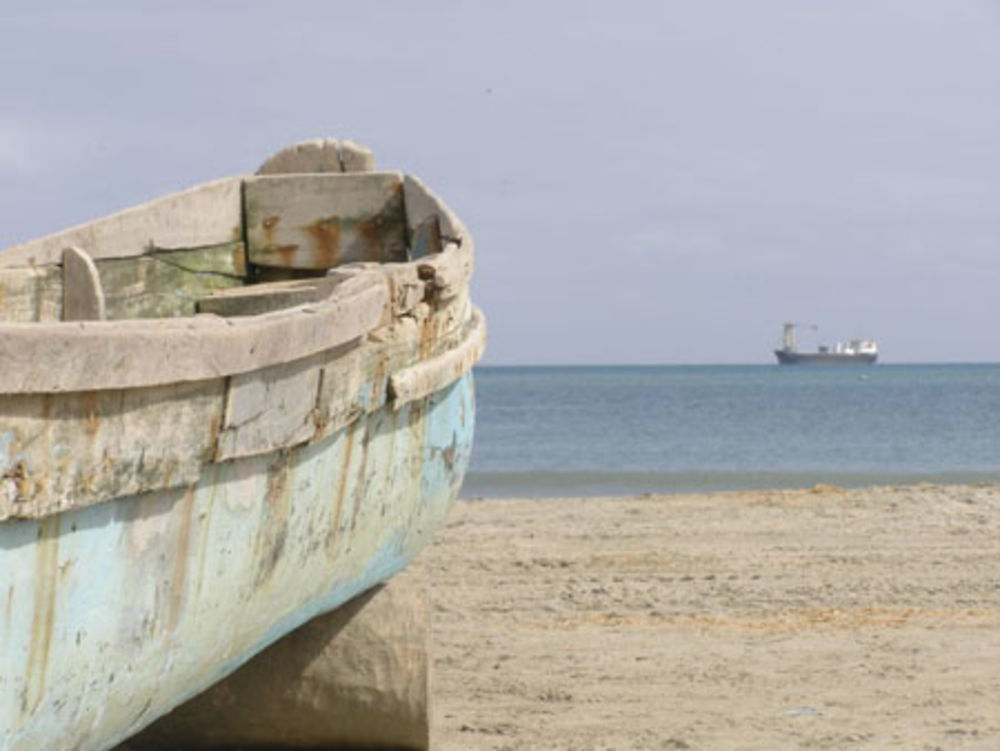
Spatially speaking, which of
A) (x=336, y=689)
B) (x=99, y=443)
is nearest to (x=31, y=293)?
(x=336, y=689)

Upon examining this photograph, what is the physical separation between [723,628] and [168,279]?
110 inches

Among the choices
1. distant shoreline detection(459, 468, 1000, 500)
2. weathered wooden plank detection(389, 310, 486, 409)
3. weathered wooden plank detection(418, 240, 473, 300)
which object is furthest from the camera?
distant shoreline detection(459, 468, 1000, 500)

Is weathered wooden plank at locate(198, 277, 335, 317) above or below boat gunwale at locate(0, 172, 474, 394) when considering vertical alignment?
below

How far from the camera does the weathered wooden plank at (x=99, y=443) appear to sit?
8.04ft

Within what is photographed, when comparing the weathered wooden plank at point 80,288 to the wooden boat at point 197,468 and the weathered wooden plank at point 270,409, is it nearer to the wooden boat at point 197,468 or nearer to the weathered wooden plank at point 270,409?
the wooden boat at point 197,468

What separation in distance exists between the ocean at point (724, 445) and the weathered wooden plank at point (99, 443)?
14.5 metres

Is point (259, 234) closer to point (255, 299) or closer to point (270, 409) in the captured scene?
point (255, 299)

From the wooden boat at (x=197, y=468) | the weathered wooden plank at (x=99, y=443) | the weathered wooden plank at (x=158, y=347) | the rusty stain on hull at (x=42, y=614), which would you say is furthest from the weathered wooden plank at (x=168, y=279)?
the rusty stain on hull at (x=42, y=614)

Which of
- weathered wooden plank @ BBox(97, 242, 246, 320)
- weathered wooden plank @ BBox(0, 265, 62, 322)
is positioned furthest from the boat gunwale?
weathered wooden plank @ BBox(97, 242, 246, 320)

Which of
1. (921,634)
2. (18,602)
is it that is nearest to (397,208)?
(921,634)

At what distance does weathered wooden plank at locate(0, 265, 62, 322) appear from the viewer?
500 cm

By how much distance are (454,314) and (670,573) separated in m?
4.11

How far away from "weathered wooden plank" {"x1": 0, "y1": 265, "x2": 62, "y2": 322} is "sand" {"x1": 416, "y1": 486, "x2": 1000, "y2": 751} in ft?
6.12

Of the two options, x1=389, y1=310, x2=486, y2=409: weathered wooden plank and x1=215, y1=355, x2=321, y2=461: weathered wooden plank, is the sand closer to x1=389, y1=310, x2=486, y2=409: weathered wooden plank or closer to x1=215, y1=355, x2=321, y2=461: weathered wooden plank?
x1=389, y1=310, x2=486, y2=409: weathered wooden plank
